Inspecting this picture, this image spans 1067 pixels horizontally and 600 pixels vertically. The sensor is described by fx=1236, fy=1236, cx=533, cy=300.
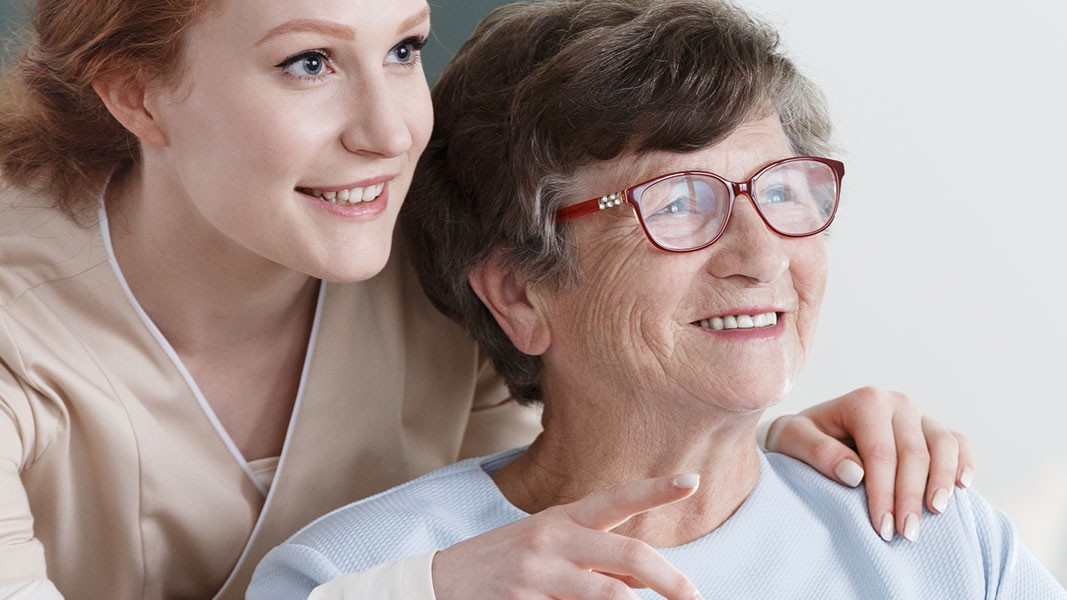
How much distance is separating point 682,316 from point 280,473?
27.5 inches

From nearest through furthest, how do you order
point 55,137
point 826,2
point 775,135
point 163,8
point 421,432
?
point 163,8
point 775,135
point 55,137
point 421,432
point 826,2

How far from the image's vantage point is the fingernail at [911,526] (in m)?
1.68

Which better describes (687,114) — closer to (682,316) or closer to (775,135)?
(775,135)

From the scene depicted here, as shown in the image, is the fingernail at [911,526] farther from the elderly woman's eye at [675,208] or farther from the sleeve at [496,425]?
the sleeve at [496,425]

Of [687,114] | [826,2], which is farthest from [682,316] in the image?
[826,2]

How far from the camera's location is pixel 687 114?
155 centimetres

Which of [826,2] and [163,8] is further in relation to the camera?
[826,2]

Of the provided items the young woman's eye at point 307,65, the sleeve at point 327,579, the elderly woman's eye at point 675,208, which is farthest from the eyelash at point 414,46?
the sleeve at point 327,579

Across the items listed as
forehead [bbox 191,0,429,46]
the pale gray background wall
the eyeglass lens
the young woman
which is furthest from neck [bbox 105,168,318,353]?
the pale gray background wall

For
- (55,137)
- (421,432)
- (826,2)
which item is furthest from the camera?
(826,2)

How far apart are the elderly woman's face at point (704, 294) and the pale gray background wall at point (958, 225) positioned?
1.05 m

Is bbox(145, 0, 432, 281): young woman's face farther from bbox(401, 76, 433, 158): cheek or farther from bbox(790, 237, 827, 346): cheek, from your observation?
bbox(790, 237, 827, 346): cheek

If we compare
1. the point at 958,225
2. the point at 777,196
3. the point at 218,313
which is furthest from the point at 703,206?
the point at 958,225

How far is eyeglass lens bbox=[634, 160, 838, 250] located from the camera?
1562mm
